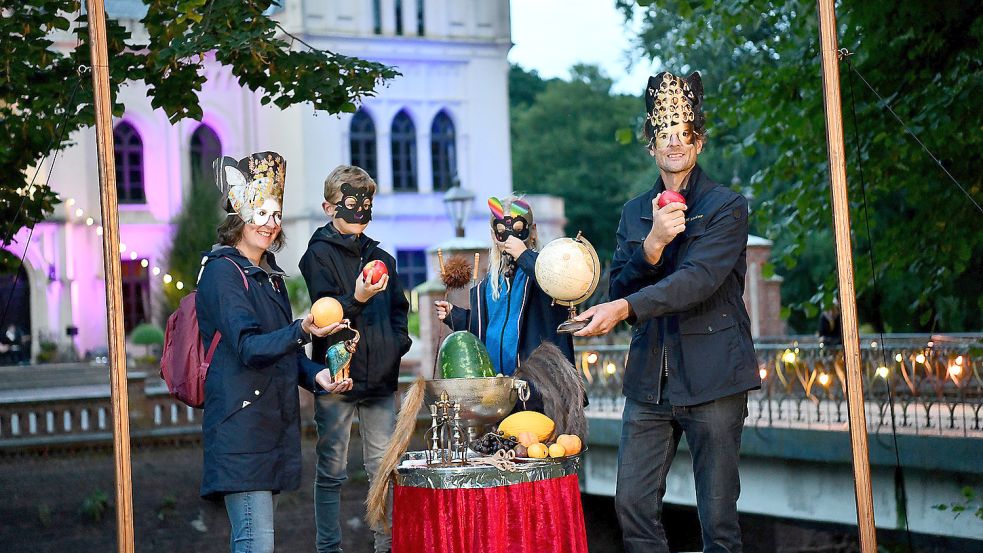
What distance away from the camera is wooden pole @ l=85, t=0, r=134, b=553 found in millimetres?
4488

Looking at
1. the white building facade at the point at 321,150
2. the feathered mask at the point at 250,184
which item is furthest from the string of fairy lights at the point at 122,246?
the feathered mask at the point at 250,184

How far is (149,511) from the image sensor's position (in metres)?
16.3

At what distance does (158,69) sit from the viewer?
23.9ft

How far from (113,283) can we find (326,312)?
0.80m

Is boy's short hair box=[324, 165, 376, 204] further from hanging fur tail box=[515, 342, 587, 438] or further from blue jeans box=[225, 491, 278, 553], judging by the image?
blue jeans box=[225, 491, 278, 553]

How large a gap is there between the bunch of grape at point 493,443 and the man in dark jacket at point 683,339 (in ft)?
1.38

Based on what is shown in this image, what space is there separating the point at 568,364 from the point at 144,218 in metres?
25.8

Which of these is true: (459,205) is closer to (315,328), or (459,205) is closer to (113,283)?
(113,283)

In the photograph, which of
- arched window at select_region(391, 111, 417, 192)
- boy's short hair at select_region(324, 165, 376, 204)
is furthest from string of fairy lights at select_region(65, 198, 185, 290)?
boy's short hair at select_region(324, 165, 376, 204)

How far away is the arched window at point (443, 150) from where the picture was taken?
31.3 metres

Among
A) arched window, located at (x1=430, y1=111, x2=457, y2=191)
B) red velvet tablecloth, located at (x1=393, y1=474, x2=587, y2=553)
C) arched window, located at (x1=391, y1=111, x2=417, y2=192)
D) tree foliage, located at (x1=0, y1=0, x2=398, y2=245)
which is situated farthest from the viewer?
arched window, located at (x1=430, y1=111, x2=457, y2=191)

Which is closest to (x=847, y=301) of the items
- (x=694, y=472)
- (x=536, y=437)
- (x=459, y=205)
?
(x=694, y=472)

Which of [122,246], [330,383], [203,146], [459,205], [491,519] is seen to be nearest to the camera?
[491,519]

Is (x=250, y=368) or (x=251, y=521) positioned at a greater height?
(x=250, y=368)
